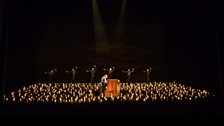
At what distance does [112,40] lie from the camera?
32.2 feet

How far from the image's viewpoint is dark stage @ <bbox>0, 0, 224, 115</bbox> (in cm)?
868

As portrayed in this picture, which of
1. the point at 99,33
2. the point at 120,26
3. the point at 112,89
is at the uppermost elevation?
the point at 120,26

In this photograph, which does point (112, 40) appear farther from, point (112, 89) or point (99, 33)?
point (112, 89)

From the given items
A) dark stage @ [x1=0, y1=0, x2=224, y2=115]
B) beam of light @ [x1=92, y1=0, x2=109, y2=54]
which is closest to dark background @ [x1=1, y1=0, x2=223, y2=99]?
dark stage @ [x1=0, y1=0, x2=224, y2=115]

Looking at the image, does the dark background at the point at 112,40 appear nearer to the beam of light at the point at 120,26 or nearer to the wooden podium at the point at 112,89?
A: the beam of light at the point at 120,26

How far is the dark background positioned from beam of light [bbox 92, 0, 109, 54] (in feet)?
0.37

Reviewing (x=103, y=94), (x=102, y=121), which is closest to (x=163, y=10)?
(x=103, y=94)

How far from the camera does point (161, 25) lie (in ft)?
33.3

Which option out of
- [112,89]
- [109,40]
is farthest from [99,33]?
[112,89]

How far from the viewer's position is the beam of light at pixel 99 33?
967 cm

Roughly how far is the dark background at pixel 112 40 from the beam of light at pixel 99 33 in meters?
0.11

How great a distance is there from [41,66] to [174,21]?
4.33 m

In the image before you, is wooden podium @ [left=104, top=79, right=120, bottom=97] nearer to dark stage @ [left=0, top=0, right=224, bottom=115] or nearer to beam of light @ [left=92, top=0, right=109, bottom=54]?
dark stage @ [left=0, top=0, right=224, bottom=115]

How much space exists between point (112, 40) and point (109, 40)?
10 centimetres
